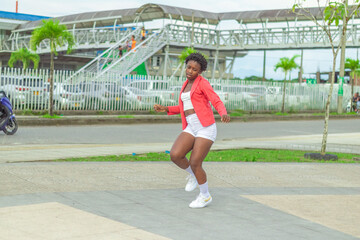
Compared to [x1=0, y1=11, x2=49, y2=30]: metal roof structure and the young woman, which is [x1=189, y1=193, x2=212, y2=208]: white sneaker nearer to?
the young woman

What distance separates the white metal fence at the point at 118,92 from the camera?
21.7 m

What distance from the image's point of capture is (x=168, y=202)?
618 cm

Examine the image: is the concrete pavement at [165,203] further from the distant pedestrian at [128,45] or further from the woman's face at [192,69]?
the distant pedestrian at [128,45]

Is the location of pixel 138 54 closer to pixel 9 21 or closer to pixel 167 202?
pixel 9 21

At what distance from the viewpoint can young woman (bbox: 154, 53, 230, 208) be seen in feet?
19.8

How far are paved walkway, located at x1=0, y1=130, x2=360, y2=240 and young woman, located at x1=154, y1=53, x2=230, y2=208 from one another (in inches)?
15.3

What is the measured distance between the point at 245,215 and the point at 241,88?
2579cm

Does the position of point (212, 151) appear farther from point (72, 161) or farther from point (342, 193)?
point (342, 193)

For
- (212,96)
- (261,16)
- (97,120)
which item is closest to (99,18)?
(261,16)

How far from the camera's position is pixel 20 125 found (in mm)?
18281

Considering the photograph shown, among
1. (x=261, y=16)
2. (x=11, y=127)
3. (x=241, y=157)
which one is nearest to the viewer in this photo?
(x=241, y=157)

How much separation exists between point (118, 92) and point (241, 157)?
15.0 m

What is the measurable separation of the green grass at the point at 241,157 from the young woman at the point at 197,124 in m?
3.64

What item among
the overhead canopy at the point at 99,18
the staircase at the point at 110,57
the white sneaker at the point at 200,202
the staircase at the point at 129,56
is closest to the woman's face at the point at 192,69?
the white sneaker at the point at 200,202
